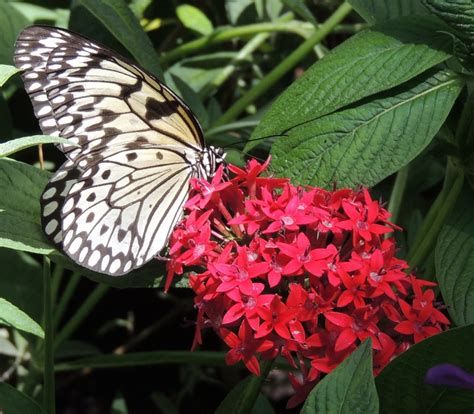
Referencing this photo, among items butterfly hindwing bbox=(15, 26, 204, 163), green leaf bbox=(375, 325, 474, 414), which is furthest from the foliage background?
butterfly hindwing bbox=(15, 26, 204, 163)

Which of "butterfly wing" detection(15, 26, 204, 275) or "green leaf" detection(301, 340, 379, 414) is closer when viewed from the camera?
"green leaf" detection(301, 340, 379, 414)

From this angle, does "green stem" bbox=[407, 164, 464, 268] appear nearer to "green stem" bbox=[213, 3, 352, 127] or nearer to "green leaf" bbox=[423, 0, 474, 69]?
"green leaf" bbox=[423, 0, 474, 69]

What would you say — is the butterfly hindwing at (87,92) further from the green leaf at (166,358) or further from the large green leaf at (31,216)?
the green leaf at (166,358)

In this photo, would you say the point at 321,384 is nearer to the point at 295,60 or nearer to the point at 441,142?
the point at 441,142

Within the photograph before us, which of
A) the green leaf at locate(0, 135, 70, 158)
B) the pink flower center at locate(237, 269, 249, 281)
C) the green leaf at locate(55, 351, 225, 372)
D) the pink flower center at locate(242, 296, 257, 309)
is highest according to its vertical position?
the green leaf at locate(0, 135, 70, 158)

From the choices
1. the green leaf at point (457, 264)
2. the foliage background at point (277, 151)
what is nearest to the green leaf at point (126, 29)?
the foliage background at point (277, 151)

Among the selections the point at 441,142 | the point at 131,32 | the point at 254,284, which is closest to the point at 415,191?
→ the point at 441,142

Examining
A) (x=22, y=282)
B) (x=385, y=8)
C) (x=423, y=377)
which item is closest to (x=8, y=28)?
(x=22, y=282)
